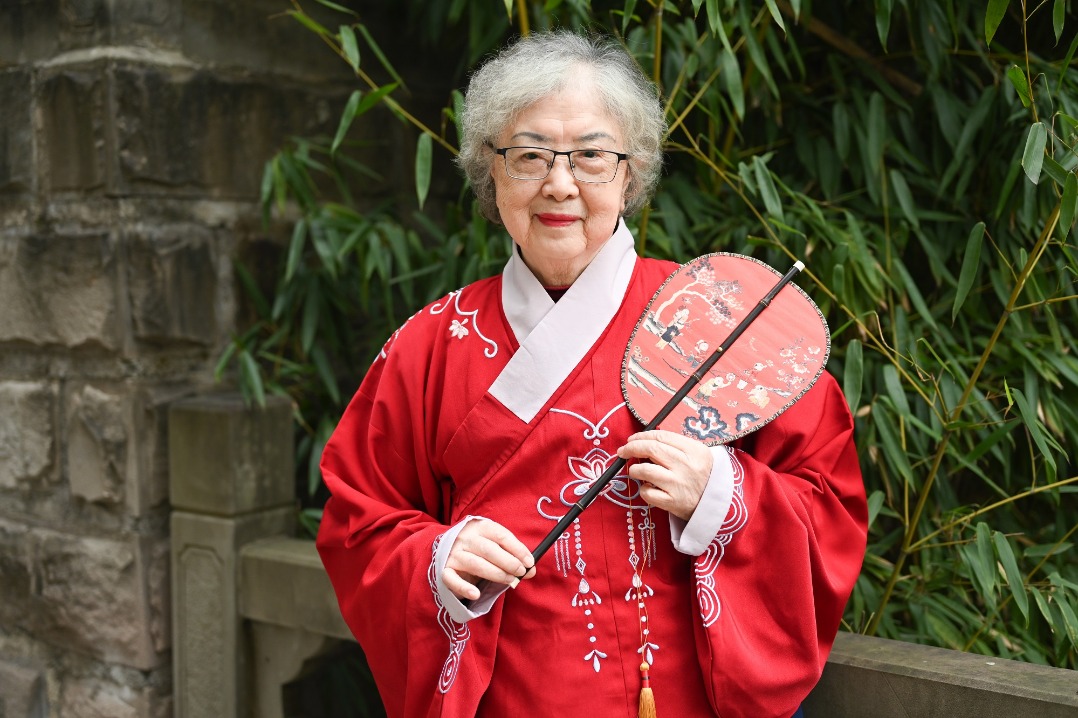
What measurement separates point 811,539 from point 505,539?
39 centimetres

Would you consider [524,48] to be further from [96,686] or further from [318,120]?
[96,686]

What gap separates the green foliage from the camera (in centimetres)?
186

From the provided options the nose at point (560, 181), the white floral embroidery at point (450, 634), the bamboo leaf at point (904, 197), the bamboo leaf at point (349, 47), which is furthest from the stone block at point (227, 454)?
the bamboo leaf at point (904, 197)

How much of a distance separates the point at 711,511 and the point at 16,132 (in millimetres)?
1823

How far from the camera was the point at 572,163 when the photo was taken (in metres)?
1.44

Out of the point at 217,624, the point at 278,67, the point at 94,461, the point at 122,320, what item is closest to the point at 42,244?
the point at 122,320

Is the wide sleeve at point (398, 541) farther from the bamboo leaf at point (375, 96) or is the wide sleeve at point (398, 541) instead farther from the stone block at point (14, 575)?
the stone block at point (14, 575)

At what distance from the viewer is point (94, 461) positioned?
2.34 meters

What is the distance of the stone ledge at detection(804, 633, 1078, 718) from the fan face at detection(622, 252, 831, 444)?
472 millimetres

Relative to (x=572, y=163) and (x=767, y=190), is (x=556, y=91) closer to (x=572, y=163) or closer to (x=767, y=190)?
(x=572, y=163)

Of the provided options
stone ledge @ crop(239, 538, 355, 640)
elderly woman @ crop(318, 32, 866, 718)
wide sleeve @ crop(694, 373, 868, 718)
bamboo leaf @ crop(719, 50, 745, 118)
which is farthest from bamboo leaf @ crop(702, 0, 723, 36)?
stone ledge @ crop(239, 538, 355, 640)

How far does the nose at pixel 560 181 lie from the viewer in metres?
1.43

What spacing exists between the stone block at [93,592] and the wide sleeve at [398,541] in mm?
851

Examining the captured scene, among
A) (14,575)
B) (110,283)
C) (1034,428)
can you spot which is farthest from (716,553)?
(14,575)
